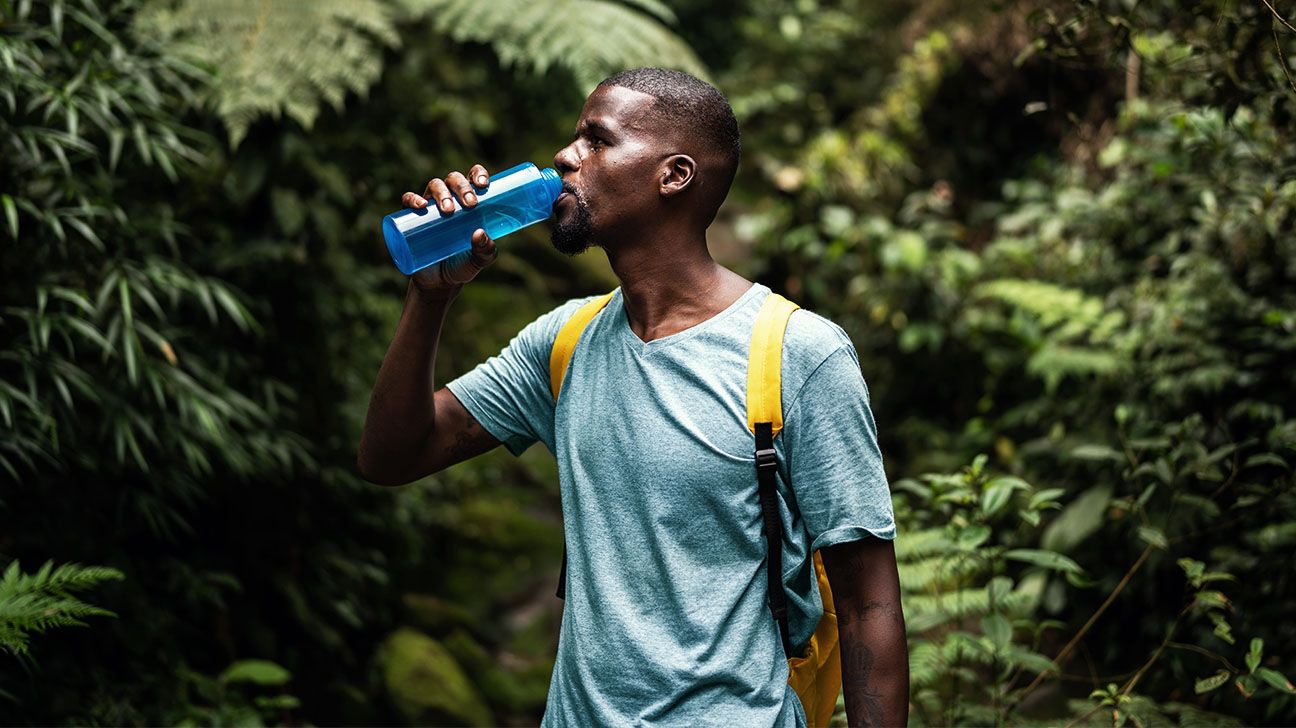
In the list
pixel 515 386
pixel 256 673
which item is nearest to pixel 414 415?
pixel 515 386

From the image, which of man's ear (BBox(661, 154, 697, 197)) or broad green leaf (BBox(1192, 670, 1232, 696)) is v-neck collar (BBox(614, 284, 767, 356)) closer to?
man's ear (BBox(661, 154, 697, 197))

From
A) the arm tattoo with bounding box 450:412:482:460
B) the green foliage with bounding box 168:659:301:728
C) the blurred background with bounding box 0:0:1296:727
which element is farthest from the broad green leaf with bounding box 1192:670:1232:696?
the green foliage with bounding box 168:659:301:728

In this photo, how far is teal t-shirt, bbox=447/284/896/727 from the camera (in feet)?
6.04

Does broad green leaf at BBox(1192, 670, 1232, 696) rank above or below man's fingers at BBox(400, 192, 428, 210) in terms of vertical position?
below

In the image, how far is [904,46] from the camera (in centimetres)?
867

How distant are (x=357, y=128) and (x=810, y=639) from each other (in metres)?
4.20

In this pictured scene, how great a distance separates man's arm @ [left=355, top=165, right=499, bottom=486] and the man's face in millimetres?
151

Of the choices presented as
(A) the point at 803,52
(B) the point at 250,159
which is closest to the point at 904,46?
(A) the point at 803,52

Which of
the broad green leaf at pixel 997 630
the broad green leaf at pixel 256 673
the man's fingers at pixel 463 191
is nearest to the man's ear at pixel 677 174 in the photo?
the man's fingers at pixel 463 191

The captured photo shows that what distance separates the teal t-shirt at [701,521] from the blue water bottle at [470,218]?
13.2 inches

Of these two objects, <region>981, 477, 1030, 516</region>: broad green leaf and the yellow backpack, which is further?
Answer: <region>981, 477, 1030, 516</region>: broad green leaf

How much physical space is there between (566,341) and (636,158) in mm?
383

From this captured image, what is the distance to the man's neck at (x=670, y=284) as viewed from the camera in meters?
2.05

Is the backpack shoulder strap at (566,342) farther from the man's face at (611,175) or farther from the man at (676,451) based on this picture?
the man's face at (611,175)
